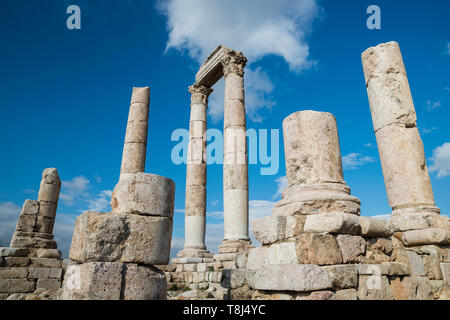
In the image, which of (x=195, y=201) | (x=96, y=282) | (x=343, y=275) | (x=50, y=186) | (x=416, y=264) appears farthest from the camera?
(x=50, y=186)

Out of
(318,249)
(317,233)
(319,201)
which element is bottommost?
(318,249)

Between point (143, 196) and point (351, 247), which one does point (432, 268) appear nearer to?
point (351, 247)

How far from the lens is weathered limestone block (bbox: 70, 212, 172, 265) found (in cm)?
407

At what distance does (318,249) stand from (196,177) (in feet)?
35.1

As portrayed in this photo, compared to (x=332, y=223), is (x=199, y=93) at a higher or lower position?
higher

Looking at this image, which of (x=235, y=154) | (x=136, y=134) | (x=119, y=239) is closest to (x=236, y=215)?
(x=235, y=154)

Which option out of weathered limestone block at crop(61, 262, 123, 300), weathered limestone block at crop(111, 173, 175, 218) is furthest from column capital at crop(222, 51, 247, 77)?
weathered limestone block at crop(61, 262, 123, 300)

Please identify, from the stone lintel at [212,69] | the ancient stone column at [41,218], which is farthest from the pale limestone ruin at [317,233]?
the ancient stone column at [41,218]

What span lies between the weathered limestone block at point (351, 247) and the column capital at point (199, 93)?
1264 cm

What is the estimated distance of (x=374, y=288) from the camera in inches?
180

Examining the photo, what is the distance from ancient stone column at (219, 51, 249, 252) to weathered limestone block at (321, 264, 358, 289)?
724 cm

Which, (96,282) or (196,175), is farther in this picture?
(196,175)

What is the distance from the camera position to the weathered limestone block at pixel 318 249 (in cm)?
440

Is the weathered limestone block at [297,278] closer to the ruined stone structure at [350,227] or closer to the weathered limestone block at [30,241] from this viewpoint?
the ruined stone structure at [350,227]
